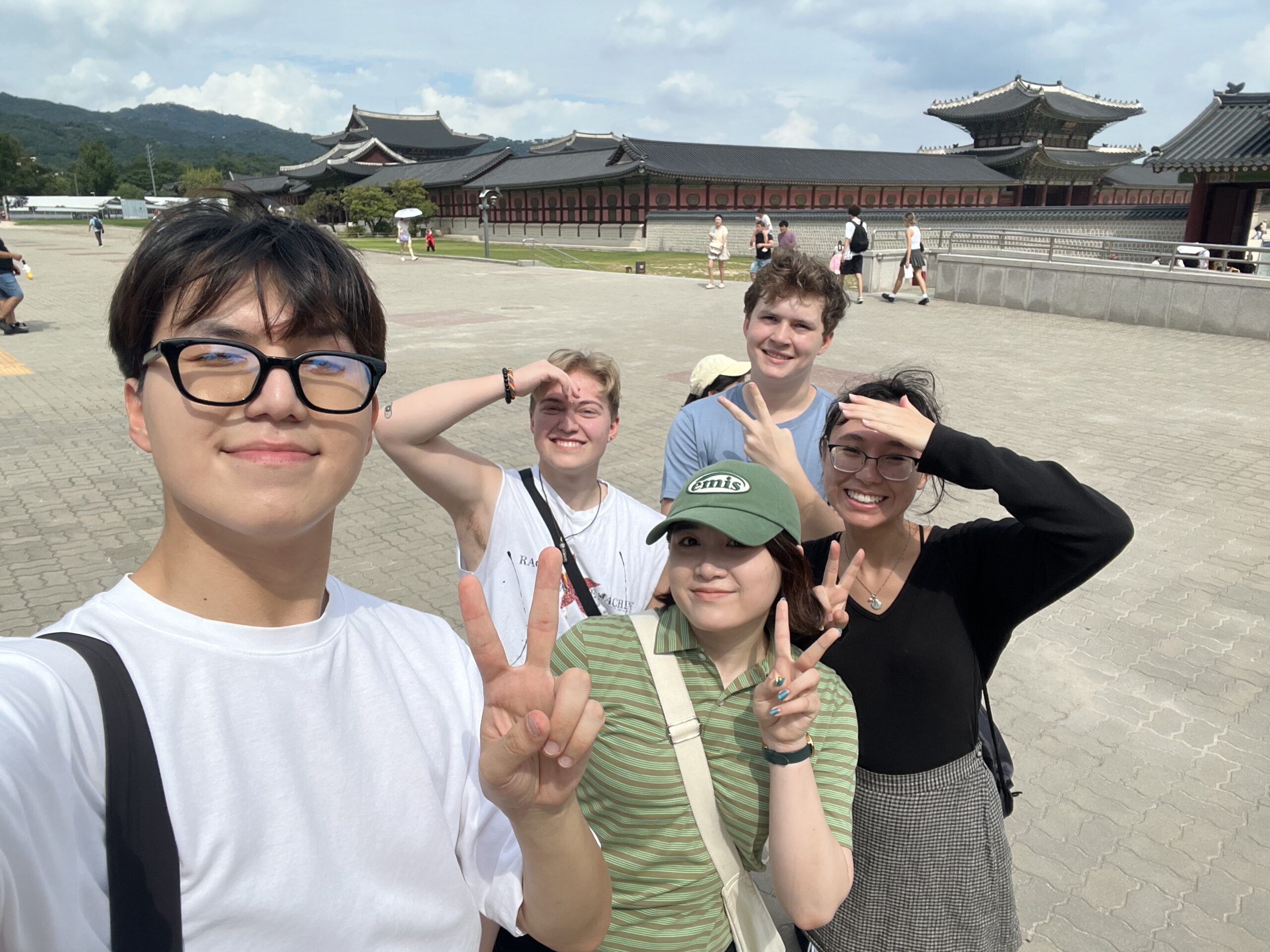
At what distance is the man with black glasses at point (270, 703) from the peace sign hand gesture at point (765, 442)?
4.83 feet

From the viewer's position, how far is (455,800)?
126cm

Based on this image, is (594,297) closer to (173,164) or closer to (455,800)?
(455,800)

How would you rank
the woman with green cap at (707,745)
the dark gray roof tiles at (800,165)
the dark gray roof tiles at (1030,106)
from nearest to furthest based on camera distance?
1. the woman with green cap at (707,745)
2. the dark gray roof tiles at (800,165)
3. the dark gray roof tiles at (1030,106)

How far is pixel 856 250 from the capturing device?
56.7 ft

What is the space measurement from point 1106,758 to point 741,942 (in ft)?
8.96

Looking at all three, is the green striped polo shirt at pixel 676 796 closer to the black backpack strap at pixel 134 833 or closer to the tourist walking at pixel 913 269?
the black backpack strap at pixel 134 833

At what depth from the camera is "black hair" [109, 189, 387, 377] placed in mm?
1157

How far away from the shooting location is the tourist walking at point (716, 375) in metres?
3.45

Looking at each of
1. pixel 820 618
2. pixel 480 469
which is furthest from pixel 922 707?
pixel 480 469

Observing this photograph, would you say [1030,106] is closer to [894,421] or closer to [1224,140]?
[1224,140]

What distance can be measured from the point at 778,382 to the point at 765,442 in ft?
1.33

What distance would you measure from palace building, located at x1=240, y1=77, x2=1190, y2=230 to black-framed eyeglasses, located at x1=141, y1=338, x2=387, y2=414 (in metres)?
35.7

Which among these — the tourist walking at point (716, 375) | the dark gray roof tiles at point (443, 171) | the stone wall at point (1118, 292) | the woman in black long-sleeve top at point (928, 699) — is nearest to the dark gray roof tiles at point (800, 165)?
the dark gray roof tiles at point (443, 171)

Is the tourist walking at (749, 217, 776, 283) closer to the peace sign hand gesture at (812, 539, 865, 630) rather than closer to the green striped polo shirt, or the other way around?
the peace sign hand gesture at (812, 539, 865, 630)
